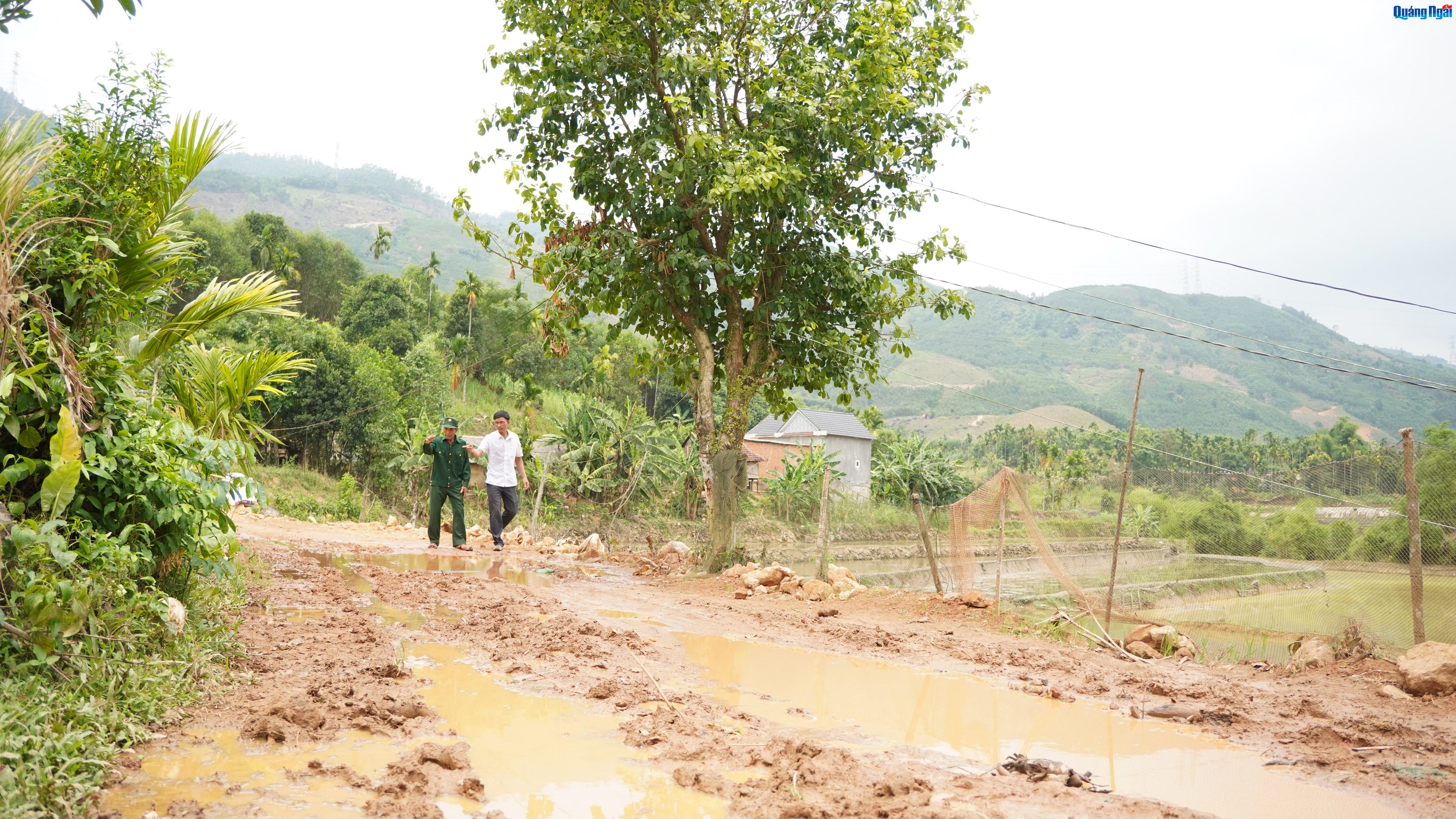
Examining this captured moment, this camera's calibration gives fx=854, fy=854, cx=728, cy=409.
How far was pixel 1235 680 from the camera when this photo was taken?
6406mm

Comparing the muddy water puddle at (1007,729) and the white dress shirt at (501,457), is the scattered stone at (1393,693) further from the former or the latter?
the white dress shirt at (501,457)

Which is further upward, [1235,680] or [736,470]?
[736,470]

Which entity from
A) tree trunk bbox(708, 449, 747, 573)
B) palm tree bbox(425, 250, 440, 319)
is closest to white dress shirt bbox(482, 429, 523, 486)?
tree trunk bbox(708, 449, 747, 573)

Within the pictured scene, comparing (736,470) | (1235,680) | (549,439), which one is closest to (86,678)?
(1235,680)

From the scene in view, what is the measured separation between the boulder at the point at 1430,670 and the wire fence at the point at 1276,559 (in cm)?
50

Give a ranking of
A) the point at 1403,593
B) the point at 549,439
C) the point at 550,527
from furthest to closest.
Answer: the point at 549,439 → the point at 550,527 → the point at 1403,593

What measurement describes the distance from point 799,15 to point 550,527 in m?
12.9

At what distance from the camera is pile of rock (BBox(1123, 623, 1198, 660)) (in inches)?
292

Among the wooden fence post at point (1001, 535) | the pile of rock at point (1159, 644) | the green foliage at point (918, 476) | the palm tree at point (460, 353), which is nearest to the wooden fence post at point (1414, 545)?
the pile of rock at point (1159, 644)

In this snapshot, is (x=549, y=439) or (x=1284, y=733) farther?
(x=549, y=439)

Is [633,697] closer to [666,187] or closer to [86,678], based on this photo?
[86,678]

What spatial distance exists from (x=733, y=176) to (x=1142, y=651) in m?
6.10

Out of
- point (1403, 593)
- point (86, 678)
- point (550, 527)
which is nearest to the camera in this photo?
point (86, 678)

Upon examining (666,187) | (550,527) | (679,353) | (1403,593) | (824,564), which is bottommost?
(550,527)
